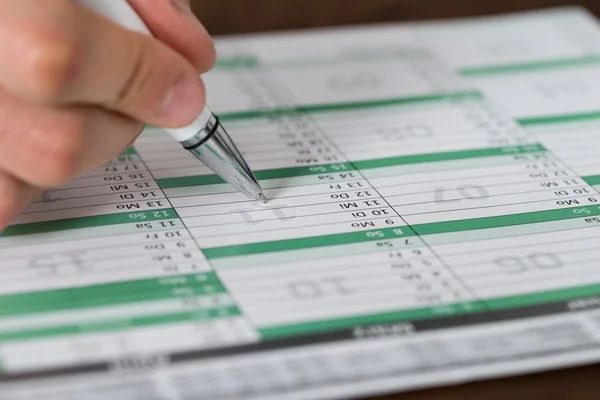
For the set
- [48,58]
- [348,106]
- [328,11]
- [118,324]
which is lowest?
[118,324]

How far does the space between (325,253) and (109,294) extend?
119 millimetres

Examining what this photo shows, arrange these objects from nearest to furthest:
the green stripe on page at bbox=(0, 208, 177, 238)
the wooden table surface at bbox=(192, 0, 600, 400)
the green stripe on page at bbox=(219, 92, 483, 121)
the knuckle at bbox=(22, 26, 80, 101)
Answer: the knuckle at bbox=(22, 26, 80, 101) < the green stripe on page at bbox=(0, 208, 177, 238) < the green stripe on page at bbox=(219, 92, 483, 121) < the wooden table surface at bbox=(192, 0, 600, 400)

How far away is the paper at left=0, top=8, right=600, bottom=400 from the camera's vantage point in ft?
1.40

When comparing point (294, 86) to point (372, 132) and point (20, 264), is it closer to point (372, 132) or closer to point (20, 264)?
point (372, 132)

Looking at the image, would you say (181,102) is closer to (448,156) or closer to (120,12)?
(120,12)

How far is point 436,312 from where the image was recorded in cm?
46

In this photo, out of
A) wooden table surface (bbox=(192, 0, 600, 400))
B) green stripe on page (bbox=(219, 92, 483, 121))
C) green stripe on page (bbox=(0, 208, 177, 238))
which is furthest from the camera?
wooden table surface (bbox=(192, 0, 600, 400))

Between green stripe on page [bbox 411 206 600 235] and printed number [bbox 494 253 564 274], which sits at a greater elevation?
green stripe on page [bbox 411 206 600 235]

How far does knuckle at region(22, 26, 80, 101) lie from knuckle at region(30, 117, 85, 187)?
0.04 metres

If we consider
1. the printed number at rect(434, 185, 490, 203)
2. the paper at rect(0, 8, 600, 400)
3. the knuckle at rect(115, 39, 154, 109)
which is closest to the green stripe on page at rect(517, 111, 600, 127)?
the paper at rect(0, 8, 600, 400)

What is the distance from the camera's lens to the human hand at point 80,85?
0.41 meters

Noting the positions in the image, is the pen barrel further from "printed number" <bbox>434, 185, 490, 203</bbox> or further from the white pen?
"printed number" <bbox>434, 185, 490, 203</bbox>

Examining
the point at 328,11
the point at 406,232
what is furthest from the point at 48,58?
the point at 328,11

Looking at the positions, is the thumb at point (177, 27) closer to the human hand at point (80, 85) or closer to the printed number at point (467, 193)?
the human hand at point (80, 85)
